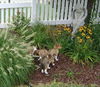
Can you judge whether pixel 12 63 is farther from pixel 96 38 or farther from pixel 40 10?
pixel 40 10

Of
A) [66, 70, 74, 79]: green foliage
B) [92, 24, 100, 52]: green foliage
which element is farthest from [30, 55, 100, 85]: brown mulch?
[92, 24, 100, 52]: green foliage

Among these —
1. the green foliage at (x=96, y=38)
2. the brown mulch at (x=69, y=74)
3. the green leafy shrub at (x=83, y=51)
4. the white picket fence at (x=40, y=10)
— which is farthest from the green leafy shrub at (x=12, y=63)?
the green foliage at (x=96, y=38)

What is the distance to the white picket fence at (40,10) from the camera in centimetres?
871

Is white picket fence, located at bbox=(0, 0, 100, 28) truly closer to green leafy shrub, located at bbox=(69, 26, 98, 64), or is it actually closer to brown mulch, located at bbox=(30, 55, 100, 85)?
green leafy shrub, located at bbox=(69, 26, 98, 64)

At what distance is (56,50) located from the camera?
705cm

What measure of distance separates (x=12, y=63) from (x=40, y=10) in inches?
125

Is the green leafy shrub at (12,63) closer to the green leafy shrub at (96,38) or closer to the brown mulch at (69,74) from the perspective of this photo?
the brown mulch at (69,74)

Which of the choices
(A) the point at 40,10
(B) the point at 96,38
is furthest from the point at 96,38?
(A) the point at 40,10

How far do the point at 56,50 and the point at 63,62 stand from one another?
538 millimetres

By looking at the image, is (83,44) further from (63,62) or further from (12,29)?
(12,29)

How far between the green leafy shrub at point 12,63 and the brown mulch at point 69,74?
0.33m

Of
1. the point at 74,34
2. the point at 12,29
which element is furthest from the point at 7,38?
the point at 74,34

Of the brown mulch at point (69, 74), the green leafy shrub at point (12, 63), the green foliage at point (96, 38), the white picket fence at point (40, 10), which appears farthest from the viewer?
the white picket fence at point (40, 10)

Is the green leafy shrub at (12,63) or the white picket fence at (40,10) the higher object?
the white picket fence at (40,10)
